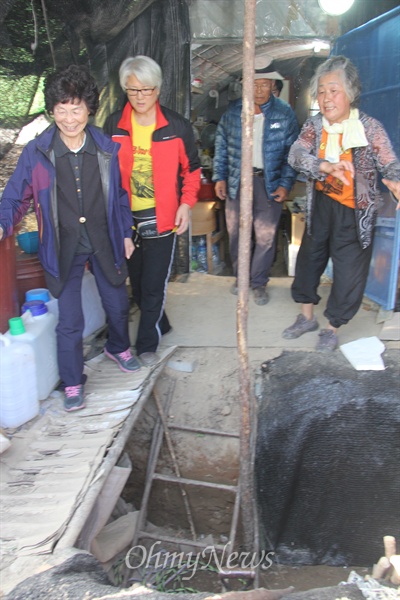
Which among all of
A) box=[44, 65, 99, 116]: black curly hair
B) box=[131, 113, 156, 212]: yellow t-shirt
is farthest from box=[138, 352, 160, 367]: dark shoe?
box=[44, 65, 99, 116]: black curly hair

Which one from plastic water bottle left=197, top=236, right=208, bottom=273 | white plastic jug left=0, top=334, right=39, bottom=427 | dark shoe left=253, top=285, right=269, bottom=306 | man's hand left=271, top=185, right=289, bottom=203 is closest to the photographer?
white plastic jug left=0, top=334, right=39, bottom=427

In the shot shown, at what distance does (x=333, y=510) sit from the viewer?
3848mm

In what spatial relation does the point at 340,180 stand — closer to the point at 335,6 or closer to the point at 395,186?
the point at 395,186

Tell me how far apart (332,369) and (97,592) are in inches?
89.5

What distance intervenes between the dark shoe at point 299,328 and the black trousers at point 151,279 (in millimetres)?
1035

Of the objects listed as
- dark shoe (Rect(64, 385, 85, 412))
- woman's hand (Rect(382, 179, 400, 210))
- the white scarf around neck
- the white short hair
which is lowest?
dark shoe (Rect(64, 385, 85, 412))

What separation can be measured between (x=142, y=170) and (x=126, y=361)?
1261 mm

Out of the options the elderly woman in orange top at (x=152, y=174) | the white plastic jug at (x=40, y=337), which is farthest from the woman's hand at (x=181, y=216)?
the white plastic jug at (x=40, y=337)

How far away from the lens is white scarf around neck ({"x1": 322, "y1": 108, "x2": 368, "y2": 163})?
3.35 m

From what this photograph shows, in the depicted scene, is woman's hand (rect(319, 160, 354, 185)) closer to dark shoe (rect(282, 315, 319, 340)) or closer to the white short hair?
the white short hair

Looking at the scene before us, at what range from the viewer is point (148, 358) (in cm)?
376

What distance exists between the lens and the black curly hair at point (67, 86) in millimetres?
2729

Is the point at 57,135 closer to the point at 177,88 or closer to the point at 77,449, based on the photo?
the point at 77,449

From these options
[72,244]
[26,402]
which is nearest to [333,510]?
[26,402]
